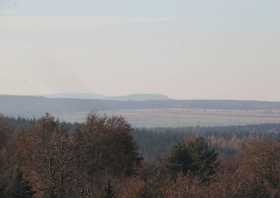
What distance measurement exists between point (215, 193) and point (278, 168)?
15.0 m

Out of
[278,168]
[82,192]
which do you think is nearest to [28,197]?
[82,192]

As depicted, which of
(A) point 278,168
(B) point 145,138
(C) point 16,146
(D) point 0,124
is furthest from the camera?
(B) point 145,138

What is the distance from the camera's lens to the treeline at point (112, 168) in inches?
1593

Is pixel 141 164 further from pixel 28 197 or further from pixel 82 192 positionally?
pixel 82 192

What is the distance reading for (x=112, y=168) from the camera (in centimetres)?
6022

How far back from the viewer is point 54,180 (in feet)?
142

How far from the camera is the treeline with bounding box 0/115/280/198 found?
40.5m

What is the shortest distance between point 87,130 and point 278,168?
17413 millimetres

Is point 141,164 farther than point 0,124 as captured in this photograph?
No

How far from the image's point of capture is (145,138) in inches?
6284

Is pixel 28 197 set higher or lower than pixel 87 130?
lower

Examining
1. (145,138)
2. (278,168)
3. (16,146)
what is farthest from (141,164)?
(145,138)

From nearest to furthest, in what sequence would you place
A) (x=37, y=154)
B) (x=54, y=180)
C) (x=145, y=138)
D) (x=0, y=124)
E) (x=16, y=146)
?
(x=54, y=180), (x=37, y=154), (x=16, y=146), (x=0, y=124), (x=145, y=138)

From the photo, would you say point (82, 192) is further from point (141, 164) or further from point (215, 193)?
point (141, 164)
